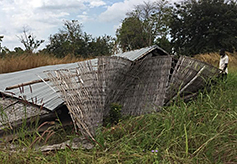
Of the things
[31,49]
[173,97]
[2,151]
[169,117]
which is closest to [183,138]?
[169,117]

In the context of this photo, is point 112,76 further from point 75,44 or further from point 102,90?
point 75,44

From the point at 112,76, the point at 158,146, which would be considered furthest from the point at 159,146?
the point at 112,76

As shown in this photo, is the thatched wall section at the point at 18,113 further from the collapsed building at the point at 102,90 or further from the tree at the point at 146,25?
the tree at the point at 146,25

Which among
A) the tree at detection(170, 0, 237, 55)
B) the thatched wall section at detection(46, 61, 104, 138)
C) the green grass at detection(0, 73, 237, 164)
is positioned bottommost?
the green grass at detection(0, 73, 237, 164)

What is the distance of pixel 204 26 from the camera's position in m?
19.5

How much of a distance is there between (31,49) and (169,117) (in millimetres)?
9683

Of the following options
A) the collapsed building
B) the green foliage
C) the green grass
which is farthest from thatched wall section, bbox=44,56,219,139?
the green foliage

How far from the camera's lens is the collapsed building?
283 cm

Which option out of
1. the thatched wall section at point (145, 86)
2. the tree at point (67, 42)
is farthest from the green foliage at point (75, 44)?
the thatched wall section at point (145, 86)

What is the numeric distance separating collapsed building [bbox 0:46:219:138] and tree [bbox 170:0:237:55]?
49.1 feet

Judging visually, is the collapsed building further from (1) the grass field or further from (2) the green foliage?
(2) the green foliage

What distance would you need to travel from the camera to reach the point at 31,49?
435 inches

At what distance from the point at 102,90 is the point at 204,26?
1836cm

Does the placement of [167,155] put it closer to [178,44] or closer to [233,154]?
[233,154]
